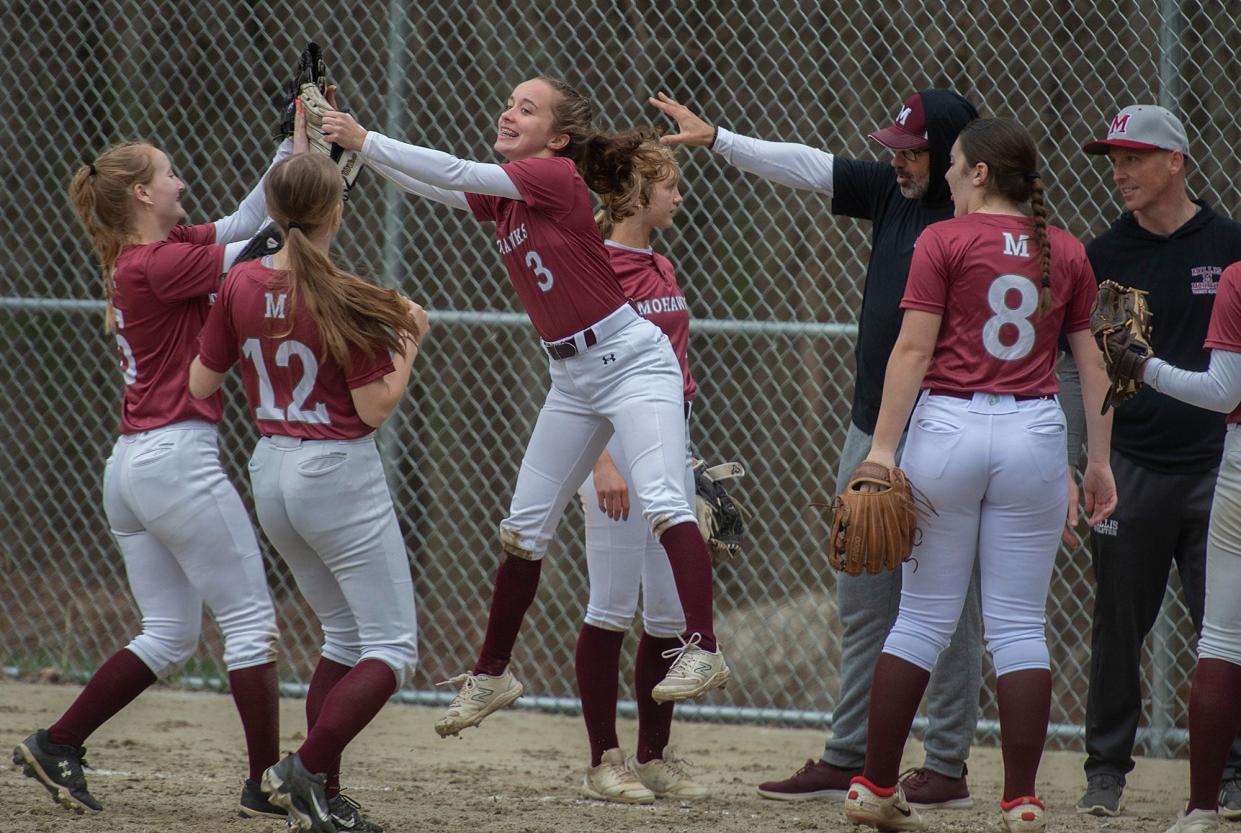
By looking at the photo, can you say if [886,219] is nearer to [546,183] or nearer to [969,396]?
[969,396]

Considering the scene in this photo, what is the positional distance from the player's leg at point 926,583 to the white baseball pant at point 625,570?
884 millimetres

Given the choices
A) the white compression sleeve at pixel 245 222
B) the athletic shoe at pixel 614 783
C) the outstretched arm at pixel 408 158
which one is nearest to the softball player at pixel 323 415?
the outstretched arm at pixel 408 158

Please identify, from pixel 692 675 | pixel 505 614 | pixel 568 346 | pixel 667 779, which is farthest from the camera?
pixel 667 779

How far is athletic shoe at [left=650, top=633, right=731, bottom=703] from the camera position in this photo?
11.9 feet

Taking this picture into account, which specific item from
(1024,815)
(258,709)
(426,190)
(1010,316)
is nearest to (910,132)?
(1010,316)

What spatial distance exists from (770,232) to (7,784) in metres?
4.21

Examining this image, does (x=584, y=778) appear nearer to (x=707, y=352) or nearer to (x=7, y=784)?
(x=7, y=784)

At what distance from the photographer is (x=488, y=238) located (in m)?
6.86

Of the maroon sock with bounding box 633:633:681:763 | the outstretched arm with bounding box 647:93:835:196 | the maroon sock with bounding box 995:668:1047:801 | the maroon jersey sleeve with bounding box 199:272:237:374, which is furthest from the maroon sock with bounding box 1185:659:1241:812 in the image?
the maroon jersey sleeve with bounding box 199:272:237:374

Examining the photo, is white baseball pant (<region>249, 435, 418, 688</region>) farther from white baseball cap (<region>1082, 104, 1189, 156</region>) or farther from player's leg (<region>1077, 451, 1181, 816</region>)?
white baseball cap (<region>1082, 104, 1189, 156</region>)

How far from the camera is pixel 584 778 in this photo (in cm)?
469

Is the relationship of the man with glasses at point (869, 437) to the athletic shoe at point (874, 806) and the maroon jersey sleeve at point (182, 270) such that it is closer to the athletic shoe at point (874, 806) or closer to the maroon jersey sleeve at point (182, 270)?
the athletic shoe at point (874, 806)

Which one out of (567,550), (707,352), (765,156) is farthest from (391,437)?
(765,156)

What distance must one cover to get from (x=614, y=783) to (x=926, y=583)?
51.0 inches
